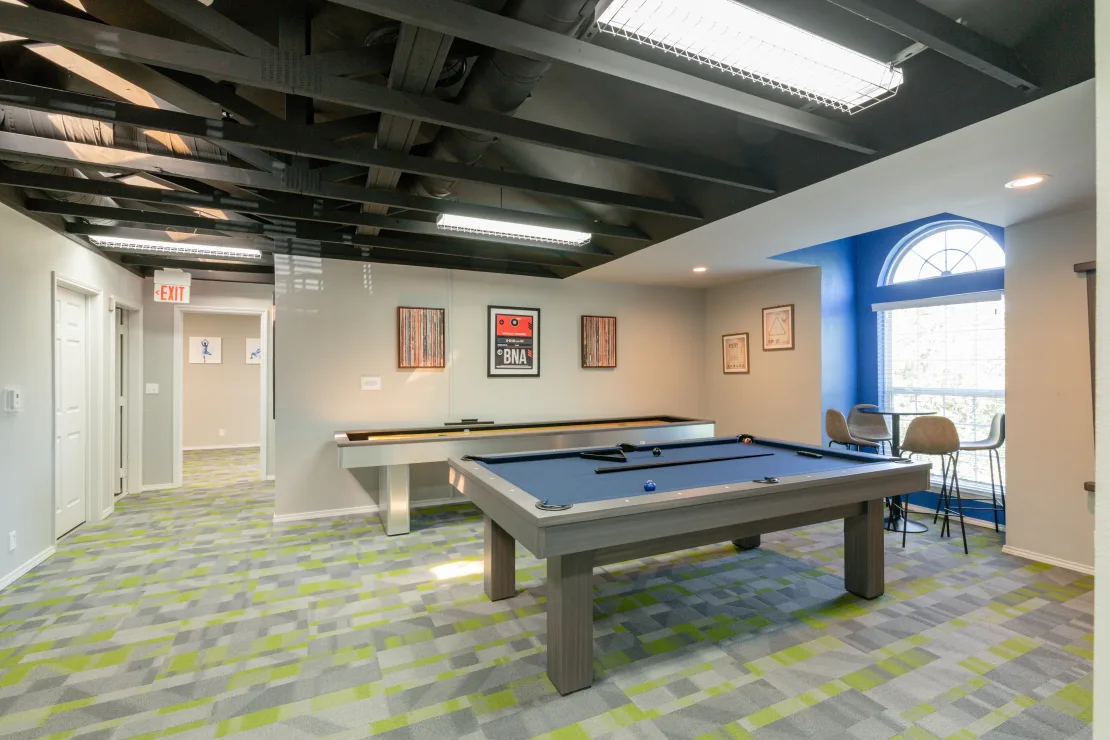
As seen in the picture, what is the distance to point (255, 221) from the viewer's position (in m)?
4.16

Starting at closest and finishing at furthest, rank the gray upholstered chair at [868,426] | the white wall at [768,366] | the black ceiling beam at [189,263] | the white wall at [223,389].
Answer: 1. the gray upholstered chair at [868,426]
2. the black ceiling beam at [189,263]
3. the white wall at [768,366]
4. the white wall at [223,389]

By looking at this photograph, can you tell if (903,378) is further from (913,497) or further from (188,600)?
(188,600)

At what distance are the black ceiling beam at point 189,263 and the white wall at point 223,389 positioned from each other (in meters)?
3.42

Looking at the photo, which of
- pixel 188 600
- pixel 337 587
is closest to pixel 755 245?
pixel 337 587

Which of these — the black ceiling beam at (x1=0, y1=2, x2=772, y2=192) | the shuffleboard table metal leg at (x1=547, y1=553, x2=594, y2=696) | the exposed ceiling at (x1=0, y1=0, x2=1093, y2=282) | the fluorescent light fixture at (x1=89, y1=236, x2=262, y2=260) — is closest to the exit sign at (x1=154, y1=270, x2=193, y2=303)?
the fluorescent light fixture at (x1=89, y1=236, x2=262, y2=260)

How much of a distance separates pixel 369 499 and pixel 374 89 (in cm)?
383

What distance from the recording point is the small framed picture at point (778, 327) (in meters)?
5.31

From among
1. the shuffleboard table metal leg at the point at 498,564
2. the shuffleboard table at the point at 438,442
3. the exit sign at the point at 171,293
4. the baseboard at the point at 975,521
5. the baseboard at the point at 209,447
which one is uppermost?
the exit sign at the point at 171,293

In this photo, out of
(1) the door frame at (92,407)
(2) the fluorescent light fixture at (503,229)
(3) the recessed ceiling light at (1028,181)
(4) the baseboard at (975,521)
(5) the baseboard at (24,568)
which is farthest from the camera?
(1) the door frame at (92,407)

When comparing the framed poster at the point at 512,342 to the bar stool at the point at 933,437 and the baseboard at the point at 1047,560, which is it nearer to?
the bar stool at the point at 933,437

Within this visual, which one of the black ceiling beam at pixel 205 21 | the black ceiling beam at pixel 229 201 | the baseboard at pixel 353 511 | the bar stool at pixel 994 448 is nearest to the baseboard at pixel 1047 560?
the bar stool at pixel 994 448

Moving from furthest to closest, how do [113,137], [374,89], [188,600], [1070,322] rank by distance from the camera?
[1070,322]
[188,600]
[113,137]
[374,89]

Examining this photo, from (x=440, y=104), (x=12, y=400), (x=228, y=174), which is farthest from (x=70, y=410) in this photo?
(x=440, y=104)

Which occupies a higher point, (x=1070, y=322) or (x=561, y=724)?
(x=1070, y=322)
